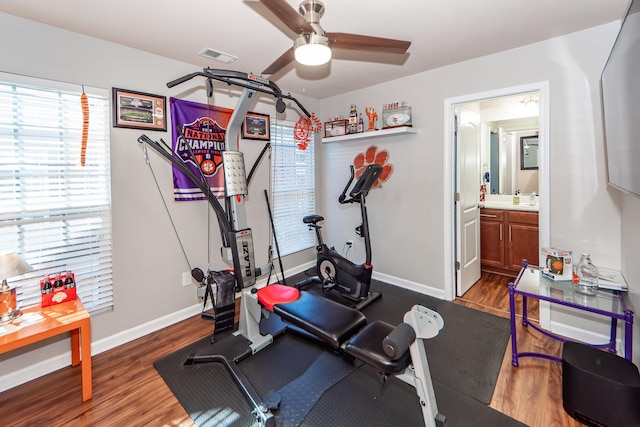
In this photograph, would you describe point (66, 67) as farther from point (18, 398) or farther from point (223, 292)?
point (18, 398)

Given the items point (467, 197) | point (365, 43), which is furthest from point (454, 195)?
point (365, 43)

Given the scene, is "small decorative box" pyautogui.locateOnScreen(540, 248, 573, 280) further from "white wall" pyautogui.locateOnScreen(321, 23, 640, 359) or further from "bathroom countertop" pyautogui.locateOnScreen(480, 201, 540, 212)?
"bathroom countertop" pyautogui.locateOnScreen(480, 201, 540, 212)

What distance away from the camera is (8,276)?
1779mm

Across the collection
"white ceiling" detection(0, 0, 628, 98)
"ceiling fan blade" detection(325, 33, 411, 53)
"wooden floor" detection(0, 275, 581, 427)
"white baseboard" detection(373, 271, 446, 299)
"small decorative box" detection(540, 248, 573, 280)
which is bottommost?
"wooden floor" detection(0, 275, 581, 427)

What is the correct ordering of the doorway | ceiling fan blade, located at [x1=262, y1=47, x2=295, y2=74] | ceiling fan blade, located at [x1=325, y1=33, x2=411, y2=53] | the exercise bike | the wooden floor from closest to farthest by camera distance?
ceiling fan blade, located at [x1=325, y1=33, x2=411, y2=53]
the wooden floor
ceiling fan blade, located at [x1=262, y1=47, x2=295, y2=74]
the doorway
the exercise bike

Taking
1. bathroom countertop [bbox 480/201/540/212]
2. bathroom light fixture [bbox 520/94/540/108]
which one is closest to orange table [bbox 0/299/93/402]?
bathroom countertop [bbox 480/201/540/212]

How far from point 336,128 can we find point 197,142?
5.81 ft

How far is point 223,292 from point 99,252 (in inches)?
41.4

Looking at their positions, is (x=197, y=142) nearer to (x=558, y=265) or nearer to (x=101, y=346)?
(x=101, y=346)

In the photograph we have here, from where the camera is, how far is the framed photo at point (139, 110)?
96.7 inches

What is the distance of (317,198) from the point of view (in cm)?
441

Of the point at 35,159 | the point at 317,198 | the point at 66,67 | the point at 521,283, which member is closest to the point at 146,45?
the point at 66,67

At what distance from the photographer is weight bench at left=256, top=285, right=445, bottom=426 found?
54.7 inches

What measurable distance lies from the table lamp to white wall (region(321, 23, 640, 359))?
10.6 ft
